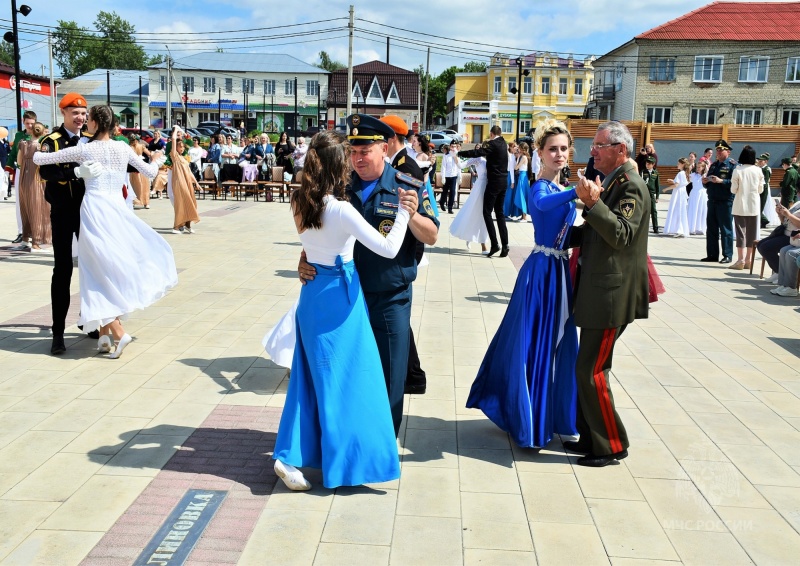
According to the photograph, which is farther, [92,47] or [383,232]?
[92,47]

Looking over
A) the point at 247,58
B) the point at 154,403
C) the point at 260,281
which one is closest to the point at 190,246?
the point at 260,281

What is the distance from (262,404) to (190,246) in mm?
8262

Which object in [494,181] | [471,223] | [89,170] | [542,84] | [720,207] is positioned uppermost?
[542,84]

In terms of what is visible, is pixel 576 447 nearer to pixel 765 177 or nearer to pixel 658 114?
pixel 765 177

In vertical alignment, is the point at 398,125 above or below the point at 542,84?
below

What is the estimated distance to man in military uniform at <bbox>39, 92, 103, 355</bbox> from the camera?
21.5 ft

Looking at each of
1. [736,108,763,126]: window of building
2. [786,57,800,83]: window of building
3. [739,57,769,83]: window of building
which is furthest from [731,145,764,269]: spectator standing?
[786,57,800,83]: window of building

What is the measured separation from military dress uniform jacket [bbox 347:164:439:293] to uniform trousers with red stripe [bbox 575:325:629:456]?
109 centimetres

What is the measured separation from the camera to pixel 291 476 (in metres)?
3.93

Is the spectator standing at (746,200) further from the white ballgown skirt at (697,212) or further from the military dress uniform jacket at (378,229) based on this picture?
the military dress uniform jacket at (378,229)

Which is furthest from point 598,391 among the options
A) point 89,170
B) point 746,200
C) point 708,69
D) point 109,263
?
point 708,69

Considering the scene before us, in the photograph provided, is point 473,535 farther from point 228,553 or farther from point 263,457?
point 263,457

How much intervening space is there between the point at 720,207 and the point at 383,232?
10747 mm

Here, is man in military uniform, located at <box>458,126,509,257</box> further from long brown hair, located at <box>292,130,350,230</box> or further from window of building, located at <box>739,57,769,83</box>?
window of building, located at <box>739,57,769,83</box>
